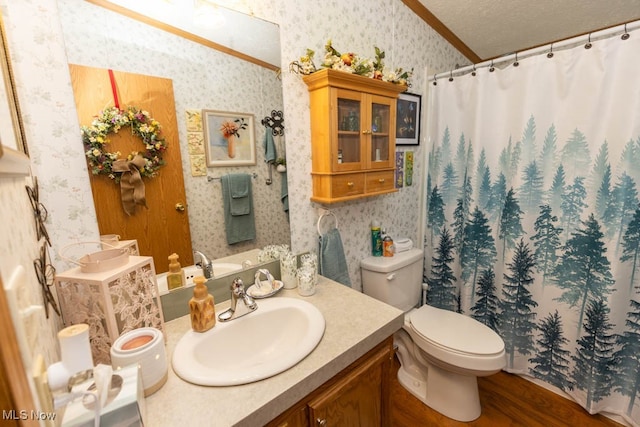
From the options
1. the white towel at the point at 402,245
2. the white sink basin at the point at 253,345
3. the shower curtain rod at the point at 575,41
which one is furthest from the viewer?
the white towel at the point at 402,245

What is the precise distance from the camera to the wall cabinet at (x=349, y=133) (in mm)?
→ 1330

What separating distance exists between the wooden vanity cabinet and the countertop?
6cm

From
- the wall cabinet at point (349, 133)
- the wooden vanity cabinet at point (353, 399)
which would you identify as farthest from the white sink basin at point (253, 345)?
the wall cabinet at point (349, 133)

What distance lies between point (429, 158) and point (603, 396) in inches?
63.7

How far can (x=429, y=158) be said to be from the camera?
2.09 meters

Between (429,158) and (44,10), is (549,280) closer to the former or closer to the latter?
(429,158)

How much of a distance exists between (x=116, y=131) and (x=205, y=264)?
56 centimetres

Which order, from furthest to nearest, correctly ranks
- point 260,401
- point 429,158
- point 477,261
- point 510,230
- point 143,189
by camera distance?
point 429,158 < point 477,261 < point 510,230 < point 143,189 < point 260,401

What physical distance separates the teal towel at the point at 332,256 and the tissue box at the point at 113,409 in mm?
1002

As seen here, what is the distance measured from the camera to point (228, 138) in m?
1.19

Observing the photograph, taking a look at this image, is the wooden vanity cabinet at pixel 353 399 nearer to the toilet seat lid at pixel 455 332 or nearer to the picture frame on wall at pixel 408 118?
the toilet seat lid at pixel 455 332

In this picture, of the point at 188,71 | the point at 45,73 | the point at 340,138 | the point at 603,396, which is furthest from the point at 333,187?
the point at 603,396

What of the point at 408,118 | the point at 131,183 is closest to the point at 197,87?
the point at 131,183

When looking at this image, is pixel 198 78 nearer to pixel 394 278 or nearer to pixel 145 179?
pixel 145 179
